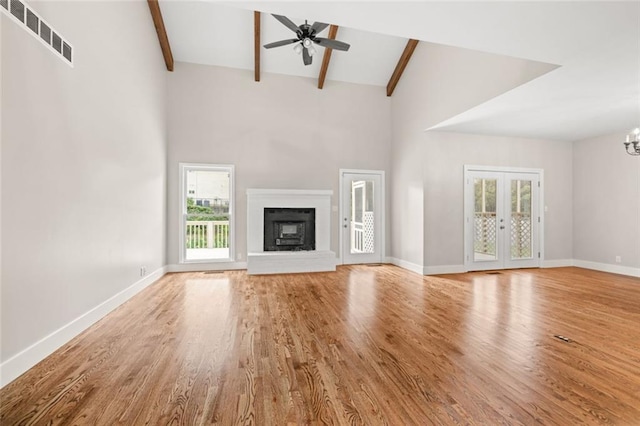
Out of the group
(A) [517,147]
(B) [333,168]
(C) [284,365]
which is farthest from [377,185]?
(C) [284,365]

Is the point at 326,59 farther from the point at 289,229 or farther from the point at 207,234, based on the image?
the point at 207,234

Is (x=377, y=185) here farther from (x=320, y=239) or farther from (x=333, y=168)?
(x=320, y=239)

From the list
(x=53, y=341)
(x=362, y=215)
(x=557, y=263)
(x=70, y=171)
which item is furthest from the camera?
(x=362, y=215)

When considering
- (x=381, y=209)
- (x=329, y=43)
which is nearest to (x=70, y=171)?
(x=329, y=43)

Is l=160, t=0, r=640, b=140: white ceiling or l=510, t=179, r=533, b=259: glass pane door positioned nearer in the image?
l=160, t=0, r=640, b=140: white ceiling

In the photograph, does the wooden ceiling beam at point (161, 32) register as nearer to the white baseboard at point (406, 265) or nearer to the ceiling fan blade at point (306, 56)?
the ceiling fan blade at point (306, 56)

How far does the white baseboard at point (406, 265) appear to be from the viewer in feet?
19.3

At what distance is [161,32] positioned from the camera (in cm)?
531

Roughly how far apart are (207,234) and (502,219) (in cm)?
620

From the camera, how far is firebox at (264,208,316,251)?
21.0ft

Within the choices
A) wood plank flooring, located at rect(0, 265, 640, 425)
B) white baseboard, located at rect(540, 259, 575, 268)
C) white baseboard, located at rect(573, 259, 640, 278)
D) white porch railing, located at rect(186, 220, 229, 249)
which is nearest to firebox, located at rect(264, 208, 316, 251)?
white porch railing, located at rect(186, 220, 229, 249)

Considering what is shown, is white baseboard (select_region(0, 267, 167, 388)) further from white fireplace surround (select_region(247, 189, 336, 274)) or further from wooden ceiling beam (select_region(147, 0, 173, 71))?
wooden ceiling beam (select_region(147, 0, 173, 71))

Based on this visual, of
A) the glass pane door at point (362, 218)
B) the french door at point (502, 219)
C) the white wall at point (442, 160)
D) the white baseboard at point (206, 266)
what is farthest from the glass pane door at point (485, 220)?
the white baseboard at point (206, 266)

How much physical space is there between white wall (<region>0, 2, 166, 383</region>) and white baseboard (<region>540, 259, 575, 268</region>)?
7863 millimetres
